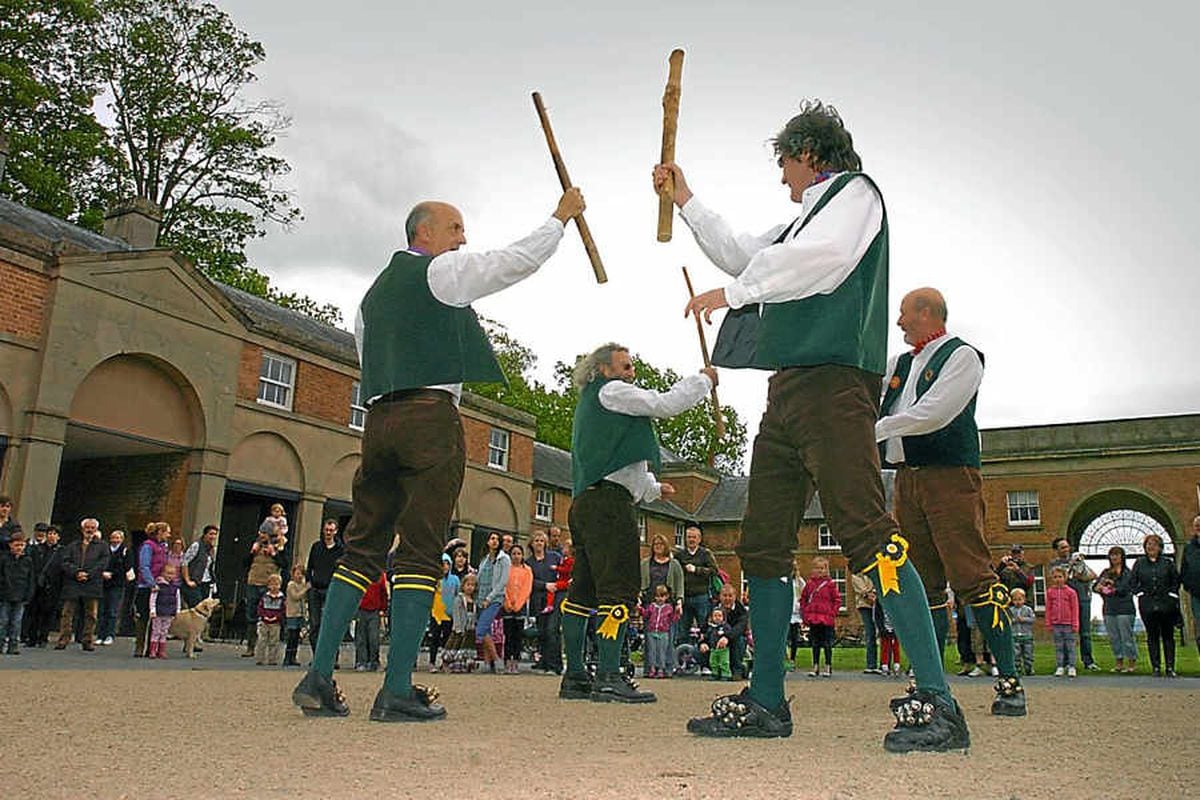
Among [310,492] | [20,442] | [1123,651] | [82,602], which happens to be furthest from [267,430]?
[1123,651]

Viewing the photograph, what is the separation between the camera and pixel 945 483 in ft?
17.3

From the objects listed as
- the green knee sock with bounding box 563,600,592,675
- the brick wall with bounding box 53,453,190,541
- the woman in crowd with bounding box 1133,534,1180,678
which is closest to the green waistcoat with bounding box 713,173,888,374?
the green knee sock with bounding box 563,600,592,675

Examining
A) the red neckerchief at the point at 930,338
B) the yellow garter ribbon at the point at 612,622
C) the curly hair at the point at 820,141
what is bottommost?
the yellow garter ribbon at the point at 612,622

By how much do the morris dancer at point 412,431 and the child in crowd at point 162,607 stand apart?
965 cm

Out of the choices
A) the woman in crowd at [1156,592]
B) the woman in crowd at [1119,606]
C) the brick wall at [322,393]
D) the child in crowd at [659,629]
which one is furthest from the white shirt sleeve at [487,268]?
the brick wall at [322,393]

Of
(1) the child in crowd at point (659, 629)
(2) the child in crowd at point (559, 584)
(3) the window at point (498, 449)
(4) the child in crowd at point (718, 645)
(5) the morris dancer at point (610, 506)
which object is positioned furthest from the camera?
(3) the window at point (498, 449)

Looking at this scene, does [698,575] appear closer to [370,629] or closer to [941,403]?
[370,629]

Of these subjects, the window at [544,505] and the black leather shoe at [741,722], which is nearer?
the black leather shoe at [741,722]

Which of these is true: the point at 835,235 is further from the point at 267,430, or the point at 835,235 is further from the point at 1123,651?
the point at 267,430

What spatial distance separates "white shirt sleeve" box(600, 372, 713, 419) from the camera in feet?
18.9

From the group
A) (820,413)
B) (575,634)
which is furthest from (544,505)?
(820,413)

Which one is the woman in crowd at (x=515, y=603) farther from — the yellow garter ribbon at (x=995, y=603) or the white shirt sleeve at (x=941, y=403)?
the white shirt sleeve at (x=941, y=403)

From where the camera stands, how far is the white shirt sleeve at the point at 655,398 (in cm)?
577

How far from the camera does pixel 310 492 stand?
75.7 feet
